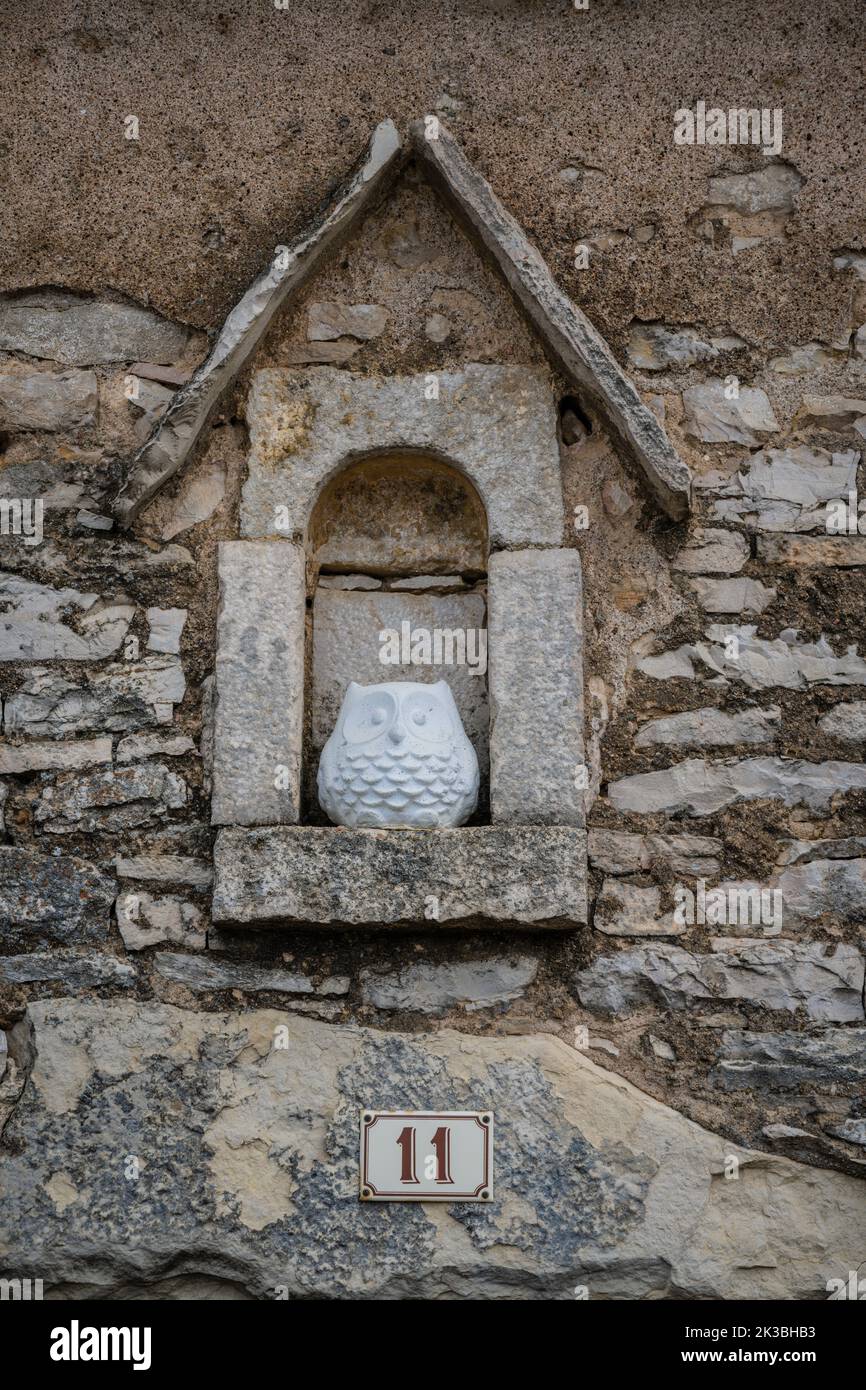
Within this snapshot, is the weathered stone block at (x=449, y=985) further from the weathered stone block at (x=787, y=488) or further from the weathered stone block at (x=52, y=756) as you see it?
the weathered stone block at (x=787, y=488)

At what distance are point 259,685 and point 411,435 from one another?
0.74m

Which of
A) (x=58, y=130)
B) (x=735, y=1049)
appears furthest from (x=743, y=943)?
(x=58, y=130)

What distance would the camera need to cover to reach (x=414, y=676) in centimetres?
370

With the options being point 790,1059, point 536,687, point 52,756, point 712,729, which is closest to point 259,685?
point 52,756

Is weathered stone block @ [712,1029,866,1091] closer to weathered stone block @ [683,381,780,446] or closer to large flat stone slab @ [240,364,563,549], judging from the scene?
large flat stone slab @ [240,364,563,549]

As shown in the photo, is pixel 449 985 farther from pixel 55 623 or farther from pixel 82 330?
pixel 82 330

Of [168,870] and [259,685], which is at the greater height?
[259,685]

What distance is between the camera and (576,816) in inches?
131

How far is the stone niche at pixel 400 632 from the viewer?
3.22 metres

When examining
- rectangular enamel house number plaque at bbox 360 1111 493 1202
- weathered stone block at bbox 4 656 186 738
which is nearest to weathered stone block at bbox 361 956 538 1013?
rectangular enamel house number plaque at bbox 360 1111 493 1202

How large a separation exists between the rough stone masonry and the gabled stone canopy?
44mm

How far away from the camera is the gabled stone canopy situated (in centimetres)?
350

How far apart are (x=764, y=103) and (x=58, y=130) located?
1.87 meters

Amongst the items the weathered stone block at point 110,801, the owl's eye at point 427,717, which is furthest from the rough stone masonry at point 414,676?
the owl's eye at point 427,717
